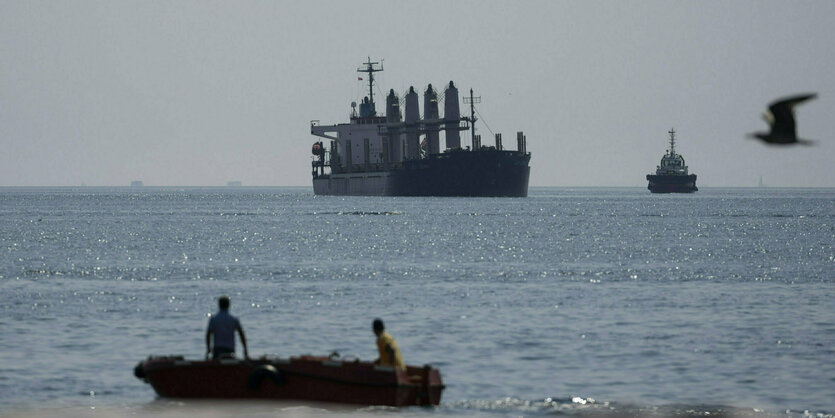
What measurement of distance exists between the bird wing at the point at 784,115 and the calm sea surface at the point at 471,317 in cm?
1491

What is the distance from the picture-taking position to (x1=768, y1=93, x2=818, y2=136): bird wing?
8594mm

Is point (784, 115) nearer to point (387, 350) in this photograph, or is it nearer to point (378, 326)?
point (378, 326)

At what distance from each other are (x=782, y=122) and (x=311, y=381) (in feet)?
51.5

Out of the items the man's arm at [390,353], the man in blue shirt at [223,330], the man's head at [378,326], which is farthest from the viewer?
the man's arm at [390,353]

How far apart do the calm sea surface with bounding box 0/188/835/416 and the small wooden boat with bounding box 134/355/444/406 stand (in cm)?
31

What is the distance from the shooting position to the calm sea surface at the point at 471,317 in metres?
25.7

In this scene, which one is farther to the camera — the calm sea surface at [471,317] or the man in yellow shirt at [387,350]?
the calm sea surface at [471,317]

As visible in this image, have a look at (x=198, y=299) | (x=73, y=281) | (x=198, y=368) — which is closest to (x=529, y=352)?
(x=198, y=368)

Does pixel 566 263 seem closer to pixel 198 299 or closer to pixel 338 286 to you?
pixel 338 286

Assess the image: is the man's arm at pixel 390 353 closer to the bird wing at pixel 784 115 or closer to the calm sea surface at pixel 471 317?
the calm sea surface at pixel 471 317

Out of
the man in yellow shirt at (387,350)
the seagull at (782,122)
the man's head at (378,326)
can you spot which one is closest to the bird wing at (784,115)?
the seagull at (782,122)

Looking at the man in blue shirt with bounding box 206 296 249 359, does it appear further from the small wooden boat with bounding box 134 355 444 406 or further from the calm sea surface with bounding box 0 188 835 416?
the calm sea surface with bounding box 0 188 835 416

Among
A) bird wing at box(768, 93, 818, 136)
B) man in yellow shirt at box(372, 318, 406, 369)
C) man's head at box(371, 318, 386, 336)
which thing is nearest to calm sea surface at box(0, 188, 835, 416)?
man in yellow shirt at box(372, 318, 406, 369)

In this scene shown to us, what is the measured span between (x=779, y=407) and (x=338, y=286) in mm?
30263
